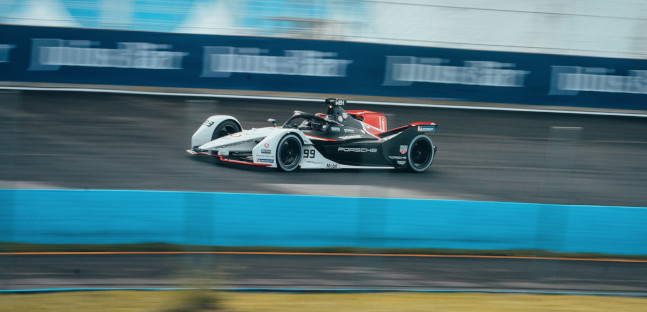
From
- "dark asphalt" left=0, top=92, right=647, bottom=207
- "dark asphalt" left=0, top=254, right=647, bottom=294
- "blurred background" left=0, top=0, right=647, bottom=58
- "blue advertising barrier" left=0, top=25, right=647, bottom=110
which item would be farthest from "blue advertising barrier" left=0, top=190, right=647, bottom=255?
"blurred background" left=0, top=0, right=647, bottom=58

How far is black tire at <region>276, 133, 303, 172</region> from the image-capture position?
10523 millimetres

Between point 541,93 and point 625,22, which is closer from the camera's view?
point 541,93

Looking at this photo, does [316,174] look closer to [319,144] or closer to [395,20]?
[319,144]

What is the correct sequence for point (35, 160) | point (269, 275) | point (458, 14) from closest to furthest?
point (269, 275) → point (35, 160) → point (458, 14)

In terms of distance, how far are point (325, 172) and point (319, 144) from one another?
531mm

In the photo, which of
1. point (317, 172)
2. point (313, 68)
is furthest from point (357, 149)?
point (313, 68)

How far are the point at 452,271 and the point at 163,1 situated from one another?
12.4 metres

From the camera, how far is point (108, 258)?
268 inches

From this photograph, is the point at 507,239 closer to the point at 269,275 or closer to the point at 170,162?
the point at 269,275

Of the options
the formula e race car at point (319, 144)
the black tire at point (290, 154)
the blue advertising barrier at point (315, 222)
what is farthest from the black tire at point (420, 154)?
the blue advertising barrier at point (315, 222)

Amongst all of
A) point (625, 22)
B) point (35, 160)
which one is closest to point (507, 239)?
point (35, 160)

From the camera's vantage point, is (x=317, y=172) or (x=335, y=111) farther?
(x=335, y=111)

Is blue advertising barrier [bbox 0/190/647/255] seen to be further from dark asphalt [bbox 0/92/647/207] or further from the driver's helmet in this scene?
the driver's helmet

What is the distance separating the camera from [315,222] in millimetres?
7395
